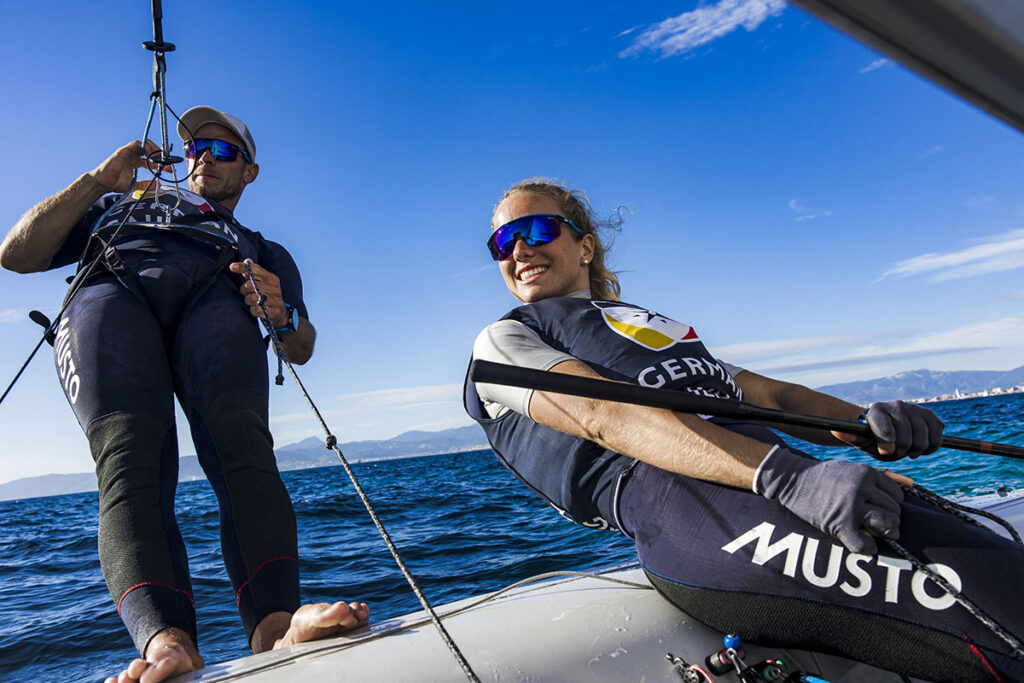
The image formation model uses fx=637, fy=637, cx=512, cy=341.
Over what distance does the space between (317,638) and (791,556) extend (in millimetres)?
941

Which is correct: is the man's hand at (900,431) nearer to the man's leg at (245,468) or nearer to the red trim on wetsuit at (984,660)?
the red trim on wetsuit at (984,660)

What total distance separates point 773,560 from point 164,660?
1.15 meters

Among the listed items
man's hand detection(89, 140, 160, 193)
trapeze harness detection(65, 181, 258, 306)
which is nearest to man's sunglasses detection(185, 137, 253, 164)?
trapeze harness detection(65, 181, 258, 306)

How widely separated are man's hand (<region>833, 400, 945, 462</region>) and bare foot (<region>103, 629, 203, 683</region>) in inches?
57.3

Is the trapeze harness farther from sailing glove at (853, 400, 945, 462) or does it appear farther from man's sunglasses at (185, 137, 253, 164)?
sailing glove at (853, 400, 945, 462)

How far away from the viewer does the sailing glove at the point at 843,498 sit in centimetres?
105

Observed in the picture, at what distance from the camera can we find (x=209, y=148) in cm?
239

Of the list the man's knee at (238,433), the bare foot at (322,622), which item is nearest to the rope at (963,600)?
the bare foot at (322,622)

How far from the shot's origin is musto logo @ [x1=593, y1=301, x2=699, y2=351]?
62.4 inches

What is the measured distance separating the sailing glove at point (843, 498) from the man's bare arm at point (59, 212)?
2.00 m

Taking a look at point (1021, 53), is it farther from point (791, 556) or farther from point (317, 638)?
point (317, 638)

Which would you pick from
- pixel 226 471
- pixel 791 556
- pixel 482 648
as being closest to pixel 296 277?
pixel 226 471

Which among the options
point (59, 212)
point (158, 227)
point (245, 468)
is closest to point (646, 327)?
point (245, 468)

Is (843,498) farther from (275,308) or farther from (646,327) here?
(275,308)
